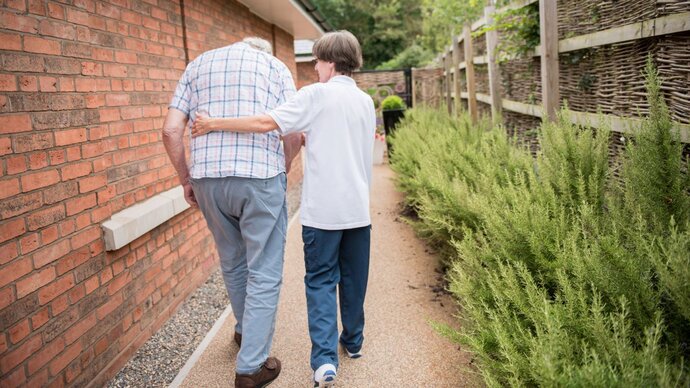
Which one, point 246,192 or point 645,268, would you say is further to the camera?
point 246,192

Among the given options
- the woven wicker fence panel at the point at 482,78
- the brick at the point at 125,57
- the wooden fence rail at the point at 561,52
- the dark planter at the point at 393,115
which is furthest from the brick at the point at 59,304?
the dark planter at the point at 393,115

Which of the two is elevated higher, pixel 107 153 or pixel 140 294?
pixel 107 153

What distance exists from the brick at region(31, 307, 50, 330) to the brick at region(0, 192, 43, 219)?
0.50 m

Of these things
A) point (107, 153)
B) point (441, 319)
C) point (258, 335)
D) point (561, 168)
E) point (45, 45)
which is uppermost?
point (45, 45)

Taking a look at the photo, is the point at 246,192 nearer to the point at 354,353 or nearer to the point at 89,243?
the point at 89,243

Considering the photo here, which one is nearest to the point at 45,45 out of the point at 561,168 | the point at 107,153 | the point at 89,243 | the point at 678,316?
the point at 107,153

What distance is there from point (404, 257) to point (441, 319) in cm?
157

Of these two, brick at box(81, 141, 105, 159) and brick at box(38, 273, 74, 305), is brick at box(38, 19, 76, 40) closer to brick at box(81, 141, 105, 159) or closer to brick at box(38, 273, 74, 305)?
brick at box(81, 141, 105, 159)

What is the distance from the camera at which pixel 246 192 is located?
9.34 ft

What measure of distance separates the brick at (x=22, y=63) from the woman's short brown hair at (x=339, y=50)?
4.65 ft

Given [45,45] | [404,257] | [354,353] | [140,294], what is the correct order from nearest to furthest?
1. [45,45]
2. [354,353]
3. [140,294]
4. [404,257]

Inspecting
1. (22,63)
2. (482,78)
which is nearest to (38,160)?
(22,63)

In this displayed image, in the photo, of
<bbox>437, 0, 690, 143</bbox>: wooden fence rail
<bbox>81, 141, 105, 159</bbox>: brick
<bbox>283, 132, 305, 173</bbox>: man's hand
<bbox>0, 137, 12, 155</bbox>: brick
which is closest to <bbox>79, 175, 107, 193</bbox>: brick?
<bbox>81, 141, 105, 159</bbox>: brick

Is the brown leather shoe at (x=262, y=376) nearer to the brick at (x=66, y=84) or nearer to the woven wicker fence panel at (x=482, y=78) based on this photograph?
the brick at (x=66, y=84)
